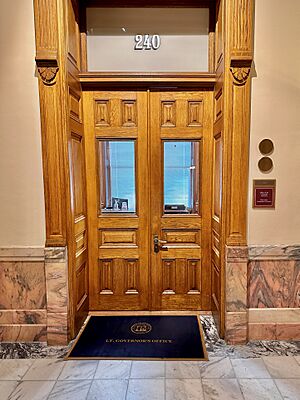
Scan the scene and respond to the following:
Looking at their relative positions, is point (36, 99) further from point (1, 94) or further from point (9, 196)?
point (9, 196)

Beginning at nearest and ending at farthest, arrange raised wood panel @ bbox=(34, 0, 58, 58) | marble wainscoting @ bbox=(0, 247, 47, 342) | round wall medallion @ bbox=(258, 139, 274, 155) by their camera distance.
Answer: raised wood panel @ bbox=(34, 0, 58, 58) < round wall medallion @ bbox=(258, 139, 274, 155) < marble wainscoting @ bbox=(0, 247, 47, 342)

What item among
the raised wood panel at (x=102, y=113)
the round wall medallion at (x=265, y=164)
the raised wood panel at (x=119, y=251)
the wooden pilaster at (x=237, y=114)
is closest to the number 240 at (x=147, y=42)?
the raised wood panel at (x=102, y=113)

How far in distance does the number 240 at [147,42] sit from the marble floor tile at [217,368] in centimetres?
293

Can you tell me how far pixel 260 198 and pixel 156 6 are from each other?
84.1 inches

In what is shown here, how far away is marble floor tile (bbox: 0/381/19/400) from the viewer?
211cm

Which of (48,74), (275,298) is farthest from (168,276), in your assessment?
(48,74)

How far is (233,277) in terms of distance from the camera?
104 inches

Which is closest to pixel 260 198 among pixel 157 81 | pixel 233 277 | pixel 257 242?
pixel 257 242

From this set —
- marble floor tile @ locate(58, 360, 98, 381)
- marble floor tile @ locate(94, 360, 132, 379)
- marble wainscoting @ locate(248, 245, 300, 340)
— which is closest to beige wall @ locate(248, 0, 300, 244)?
marble wainscoting @ locate(248, 245, 300, 340)

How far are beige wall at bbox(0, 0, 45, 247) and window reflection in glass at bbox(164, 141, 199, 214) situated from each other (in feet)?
4.15

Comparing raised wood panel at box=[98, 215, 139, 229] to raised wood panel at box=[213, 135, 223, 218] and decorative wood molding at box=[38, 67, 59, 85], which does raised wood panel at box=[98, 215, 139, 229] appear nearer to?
raised wood panel at box=[213, 135, 223, 218]

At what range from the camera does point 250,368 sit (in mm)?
2355

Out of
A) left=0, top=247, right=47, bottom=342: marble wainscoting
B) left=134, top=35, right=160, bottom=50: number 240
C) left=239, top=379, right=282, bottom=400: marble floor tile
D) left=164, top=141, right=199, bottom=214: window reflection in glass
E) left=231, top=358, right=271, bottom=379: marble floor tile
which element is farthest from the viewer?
left=164, top=141, right=199, bottom=214: window reflection in glass

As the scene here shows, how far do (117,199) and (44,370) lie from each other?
1.66m
